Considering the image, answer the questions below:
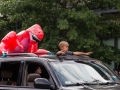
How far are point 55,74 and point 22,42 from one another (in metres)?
A: 3.61

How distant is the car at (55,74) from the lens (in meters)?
7.09

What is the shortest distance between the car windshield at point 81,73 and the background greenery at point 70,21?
7.17 m

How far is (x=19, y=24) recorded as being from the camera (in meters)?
18.0

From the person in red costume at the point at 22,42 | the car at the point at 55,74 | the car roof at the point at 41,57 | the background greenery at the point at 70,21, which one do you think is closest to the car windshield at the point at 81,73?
the car at the point at 55,74

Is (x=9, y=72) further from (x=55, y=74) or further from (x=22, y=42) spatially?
(x=22, y=42)

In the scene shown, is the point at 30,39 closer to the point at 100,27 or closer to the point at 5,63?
the point at 5,63

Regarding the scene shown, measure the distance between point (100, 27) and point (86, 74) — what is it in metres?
8.55

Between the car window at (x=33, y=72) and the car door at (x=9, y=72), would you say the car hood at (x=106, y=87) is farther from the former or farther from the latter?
the car door at (x=9, y=72)

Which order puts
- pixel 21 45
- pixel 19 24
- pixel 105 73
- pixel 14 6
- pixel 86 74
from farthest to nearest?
pixel 19 24, pixel 14 6, pixel 21 45, pixel 105 73, pixel 86 74

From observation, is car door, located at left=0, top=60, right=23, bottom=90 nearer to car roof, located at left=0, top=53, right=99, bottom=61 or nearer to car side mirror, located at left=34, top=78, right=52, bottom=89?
car roof, located at left=0, top=53, right=99, bottom=61

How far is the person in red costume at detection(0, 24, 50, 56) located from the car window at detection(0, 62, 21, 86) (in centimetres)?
163

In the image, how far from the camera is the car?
709cm

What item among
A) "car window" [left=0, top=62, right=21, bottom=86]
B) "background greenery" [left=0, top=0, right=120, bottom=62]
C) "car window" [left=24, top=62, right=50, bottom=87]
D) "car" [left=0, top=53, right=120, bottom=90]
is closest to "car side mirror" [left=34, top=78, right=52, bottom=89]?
"car" [left=0, top=53, right=120, bottom=90]

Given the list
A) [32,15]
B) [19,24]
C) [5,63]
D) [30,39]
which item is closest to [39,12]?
[32,15]
